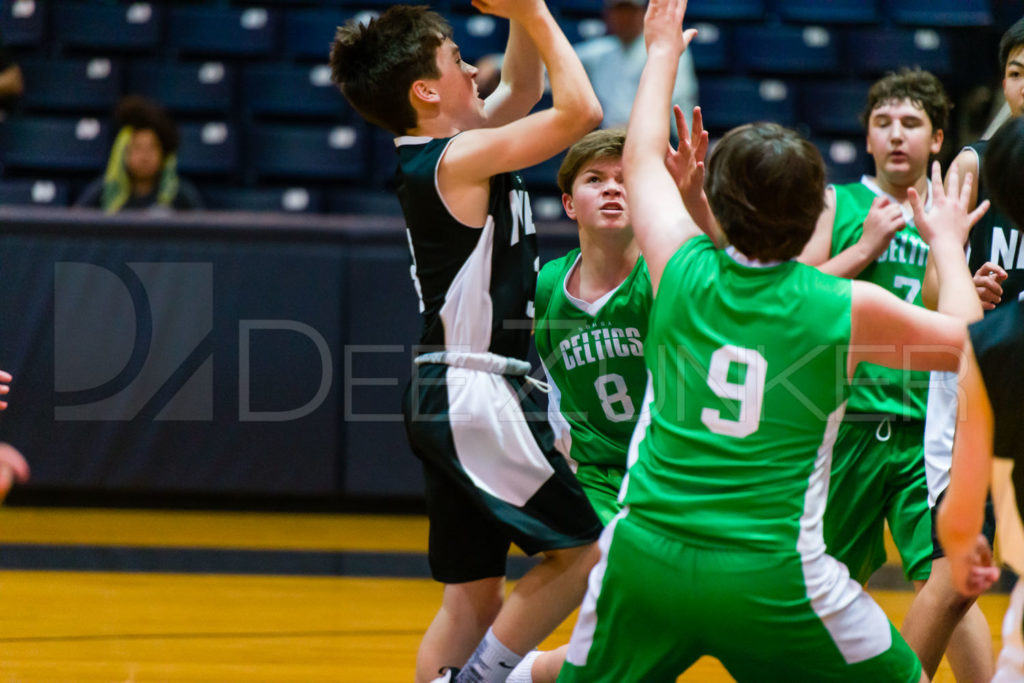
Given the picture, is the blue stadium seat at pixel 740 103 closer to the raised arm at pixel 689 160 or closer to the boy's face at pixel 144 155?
the boy's face at pixel 144 155

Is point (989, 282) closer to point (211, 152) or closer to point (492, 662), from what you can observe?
point (492, 662)

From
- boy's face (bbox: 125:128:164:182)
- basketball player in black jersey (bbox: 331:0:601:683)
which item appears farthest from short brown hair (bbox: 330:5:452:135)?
boy's face (bbox: 125:128:164:182)

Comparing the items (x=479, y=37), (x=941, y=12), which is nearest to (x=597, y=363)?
(x=479, y=37)

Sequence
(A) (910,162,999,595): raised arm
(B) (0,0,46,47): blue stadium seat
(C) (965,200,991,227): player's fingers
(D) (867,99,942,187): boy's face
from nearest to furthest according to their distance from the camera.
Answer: (A) (910,162,999,595): raised arm
(C) (965,200,991,227): player's fingers
(D) (867,99,942,187): boy's face
(B) (0,0,46,47): blue stadium seat

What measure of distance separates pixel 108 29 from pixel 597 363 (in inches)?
259

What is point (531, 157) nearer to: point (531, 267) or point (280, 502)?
point (531, 267)

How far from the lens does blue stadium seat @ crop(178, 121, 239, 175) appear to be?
27.1ft

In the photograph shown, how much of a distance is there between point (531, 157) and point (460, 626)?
3.92ft

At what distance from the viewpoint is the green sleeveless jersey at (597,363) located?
A: 3.34m

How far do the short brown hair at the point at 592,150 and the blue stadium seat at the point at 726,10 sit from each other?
5724 millimetres

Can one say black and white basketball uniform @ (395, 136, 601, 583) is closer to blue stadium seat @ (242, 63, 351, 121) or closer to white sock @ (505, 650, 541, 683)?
white sock @ (505, 650, 541, 683)

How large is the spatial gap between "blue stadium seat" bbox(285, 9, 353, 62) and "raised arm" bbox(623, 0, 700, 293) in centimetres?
642

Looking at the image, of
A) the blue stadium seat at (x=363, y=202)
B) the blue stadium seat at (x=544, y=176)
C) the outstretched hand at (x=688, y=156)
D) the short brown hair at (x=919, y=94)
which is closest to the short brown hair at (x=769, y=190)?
the outstretched hand at (x=688, y=156)

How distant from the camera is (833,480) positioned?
11.1 feet
